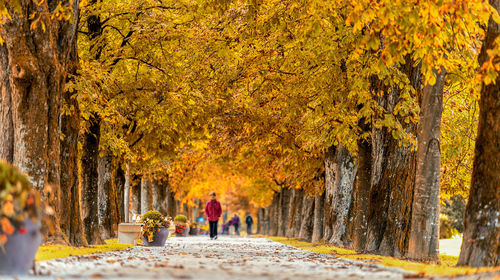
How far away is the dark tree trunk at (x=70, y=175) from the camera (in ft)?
57.0

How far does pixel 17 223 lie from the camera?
910 centimetres

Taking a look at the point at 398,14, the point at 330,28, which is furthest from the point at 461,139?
the point at 398,14

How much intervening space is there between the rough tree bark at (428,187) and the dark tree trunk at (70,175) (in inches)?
311

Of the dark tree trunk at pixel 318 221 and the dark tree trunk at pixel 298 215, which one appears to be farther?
the dark tree trunk at pixel 298 215

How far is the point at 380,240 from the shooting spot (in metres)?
18.2

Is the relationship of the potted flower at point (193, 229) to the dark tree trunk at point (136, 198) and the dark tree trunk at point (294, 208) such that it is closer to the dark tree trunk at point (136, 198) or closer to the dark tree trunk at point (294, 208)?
the dark tree trunk at point (294, 208)

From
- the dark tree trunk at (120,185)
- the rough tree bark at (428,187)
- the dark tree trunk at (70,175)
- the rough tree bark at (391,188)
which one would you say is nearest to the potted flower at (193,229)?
the dark tree trunk at (120,185)

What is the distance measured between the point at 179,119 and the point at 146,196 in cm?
1737

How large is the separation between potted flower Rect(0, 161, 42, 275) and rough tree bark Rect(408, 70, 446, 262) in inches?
323

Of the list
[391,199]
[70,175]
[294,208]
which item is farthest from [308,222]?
[70,175]

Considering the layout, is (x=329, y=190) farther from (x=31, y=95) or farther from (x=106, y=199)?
(x=31, y=95)

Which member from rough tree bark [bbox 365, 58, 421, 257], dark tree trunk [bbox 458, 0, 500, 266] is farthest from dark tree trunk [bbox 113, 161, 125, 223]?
dark tree trunk [bbox 458, 0, 500, 266]

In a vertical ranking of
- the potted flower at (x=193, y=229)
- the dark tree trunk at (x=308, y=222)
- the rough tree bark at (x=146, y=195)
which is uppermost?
the rough tree bark at (x=146, y=195)

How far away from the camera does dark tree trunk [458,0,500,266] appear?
41.2 feet
